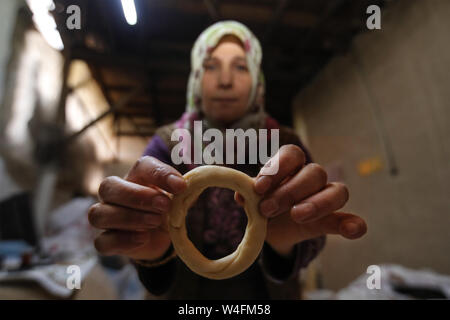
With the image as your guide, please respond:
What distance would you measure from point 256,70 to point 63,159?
0.88 meters

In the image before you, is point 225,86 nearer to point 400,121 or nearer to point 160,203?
point 160,203

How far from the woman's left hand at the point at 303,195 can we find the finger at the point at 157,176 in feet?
0.41

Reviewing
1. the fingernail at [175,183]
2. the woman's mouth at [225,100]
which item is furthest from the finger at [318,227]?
the woman's mouth at [225,100]

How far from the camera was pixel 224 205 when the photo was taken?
1.98 feet

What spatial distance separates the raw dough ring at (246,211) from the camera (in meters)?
0.37

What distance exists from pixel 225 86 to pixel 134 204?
1.19 feet

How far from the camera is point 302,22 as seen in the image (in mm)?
891

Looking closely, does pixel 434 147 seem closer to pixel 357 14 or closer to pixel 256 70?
pixel 357 14

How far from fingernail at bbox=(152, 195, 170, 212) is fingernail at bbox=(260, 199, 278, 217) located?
0.15 m

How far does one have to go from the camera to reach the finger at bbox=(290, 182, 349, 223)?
344mm

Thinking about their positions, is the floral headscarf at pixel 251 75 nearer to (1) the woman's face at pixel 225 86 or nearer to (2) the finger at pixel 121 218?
(1) the woman's face at pixel 225 86

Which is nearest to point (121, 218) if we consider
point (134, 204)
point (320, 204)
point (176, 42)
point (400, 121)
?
point (134, 204)
